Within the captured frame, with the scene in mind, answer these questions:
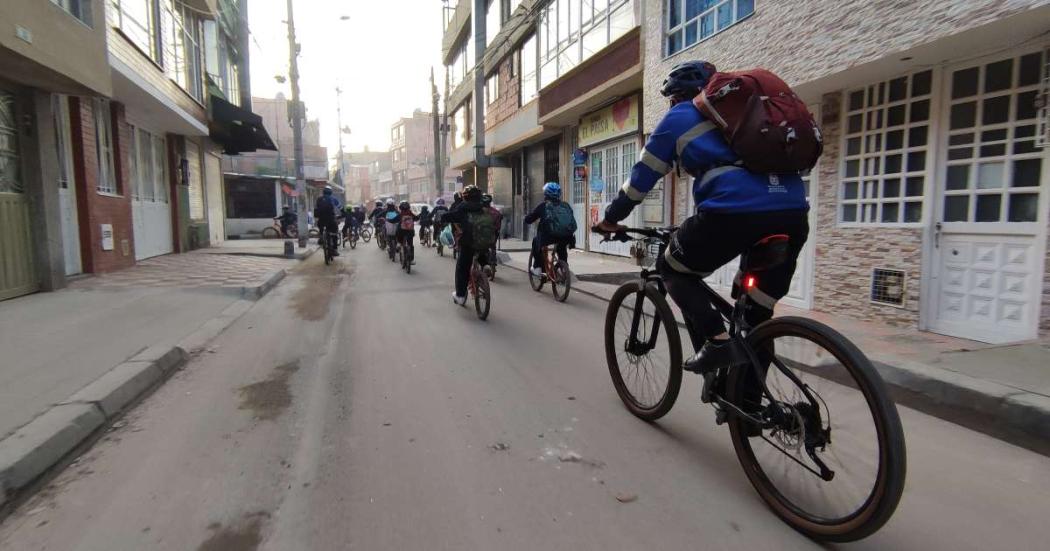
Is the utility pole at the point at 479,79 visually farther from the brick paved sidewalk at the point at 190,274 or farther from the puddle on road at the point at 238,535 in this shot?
the puddle on road at the point at 238,535

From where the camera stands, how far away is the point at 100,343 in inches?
202

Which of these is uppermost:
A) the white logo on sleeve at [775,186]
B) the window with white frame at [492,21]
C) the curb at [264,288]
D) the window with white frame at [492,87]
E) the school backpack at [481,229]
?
the window with white frame at [492,21]

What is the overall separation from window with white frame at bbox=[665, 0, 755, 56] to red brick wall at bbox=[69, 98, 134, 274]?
9980 millimetres

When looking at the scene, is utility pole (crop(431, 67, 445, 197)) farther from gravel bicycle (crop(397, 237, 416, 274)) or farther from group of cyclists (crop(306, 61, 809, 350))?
group of cyclists (crop(306, 61, 809, 350))

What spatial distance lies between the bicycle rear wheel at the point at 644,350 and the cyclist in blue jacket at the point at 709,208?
280 millimetres

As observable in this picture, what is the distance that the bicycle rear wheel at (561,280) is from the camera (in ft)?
26.9

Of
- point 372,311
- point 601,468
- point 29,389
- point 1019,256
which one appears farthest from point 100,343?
point 1019,256

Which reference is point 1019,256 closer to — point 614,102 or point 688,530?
point 688,530

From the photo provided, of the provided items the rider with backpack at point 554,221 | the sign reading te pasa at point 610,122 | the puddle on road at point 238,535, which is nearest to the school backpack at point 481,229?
the rider with backpack at point 554,221

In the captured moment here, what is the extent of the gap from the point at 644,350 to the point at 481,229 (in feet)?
13.1

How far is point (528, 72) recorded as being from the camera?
18.8 metres

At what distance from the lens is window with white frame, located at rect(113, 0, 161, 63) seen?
10945 millimetres

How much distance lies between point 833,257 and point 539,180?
45.2 feet

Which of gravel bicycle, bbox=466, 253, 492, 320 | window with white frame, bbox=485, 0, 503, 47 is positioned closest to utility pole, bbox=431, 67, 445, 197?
window with white frame, bbox=485, 0, 503, 47
